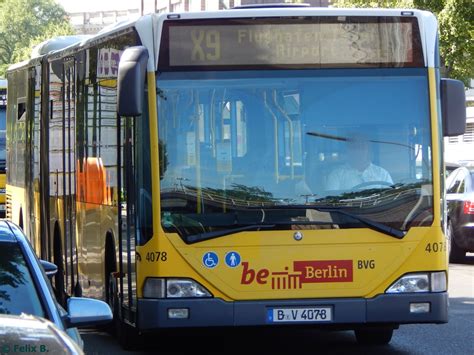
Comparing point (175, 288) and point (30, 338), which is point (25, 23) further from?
point (30, 338)

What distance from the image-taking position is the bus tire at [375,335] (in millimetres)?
11820

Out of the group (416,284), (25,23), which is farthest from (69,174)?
(25,23)

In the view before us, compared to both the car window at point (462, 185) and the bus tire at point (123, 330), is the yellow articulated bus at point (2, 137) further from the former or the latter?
the bus tire at point (123, 330)

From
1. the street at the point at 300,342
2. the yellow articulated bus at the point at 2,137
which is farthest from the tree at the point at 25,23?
the street at the point at 300,342

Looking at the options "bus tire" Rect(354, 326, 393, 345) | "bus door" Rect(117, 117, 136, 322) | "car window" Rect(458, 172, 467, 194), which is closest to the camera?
"bus door" Rect(117, 117, 136, 322)

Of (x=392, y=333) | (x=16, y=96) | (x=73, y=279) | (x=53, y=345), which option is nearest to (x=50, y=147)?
(x=73, y=279)

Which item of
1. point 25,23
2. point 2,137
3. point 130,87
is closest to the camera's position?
point 130,87

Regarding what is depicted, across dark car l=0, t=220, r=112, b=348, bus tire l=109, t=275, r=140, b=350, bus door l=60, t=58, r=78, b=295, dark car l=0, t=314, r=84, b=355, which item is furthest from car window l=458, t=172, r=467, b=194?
dark car l=0, t=314, r=84, b=355

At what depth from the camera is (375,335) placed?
11898 millimetres

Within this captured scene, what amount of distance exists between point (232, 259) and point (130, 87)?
4.93 feet

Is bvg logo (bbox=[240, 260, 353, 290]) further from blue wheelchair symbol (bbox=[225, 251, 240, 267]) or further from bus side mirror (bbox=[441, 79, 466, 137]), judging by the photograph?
bus side mirror (bbox=[441, 79, 466, 137])

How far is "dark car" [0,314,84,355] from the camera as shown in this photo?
4.55m

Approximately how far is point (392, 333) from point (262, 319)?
2.31 metres

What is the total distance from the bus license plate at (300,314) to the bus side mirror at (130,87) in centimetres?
182
